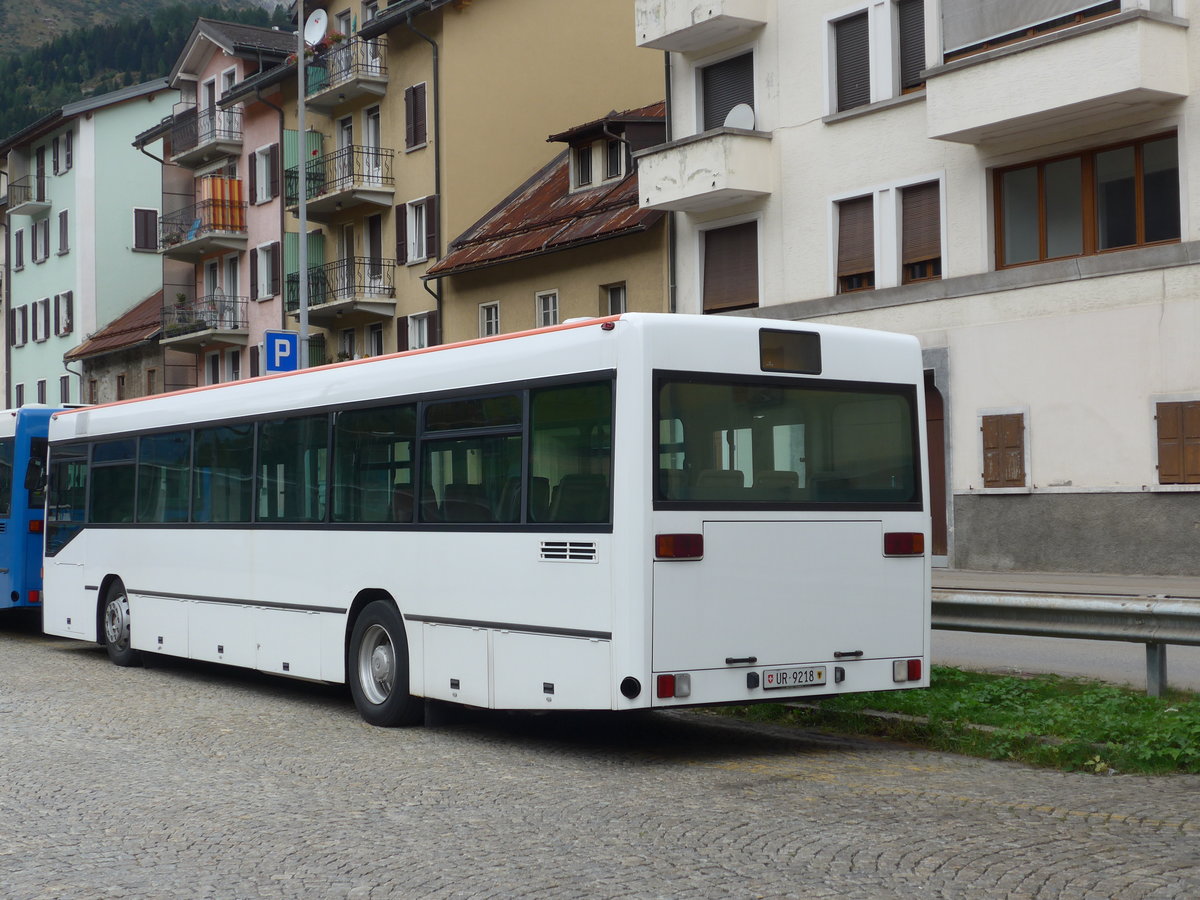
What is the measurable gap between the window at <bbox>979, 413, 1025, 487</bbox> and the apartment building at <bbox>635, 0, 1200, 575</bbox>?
0.13ft

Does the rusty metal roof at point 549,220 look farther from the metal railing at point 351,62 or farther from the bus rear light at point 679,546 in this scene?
the bus rear light at point 679,546

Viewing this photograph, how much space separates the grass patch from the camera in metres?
8.95

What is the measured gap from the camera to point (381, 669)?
1158 centimetres

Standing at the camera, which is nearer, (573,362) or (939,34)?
(573,362)

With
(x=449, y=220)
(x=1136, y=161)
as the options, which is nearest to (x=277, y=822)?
(x=1136, y=161)

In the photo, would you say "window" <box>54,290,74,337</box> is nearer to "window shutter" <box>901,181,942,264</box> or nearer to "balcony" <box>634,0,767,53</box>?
"balcony" <box>634,0,767,53</box>

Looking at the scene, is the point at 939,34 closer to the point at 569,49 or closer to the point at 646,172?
the point at 646,172

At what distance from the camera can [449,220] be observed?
39938 mm

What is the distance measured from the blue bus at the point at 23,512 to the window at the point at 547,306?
53.8ft

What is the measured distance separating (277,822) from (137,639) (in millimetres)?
8419

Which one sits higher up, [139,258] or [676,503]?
[139,258]

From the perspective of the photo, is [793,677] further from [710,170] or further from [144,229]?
[144,229]

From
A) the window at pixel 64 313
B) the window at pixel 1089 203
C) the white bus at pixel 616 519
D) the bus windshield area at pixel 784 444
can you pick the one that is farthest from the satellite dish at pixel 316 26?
the bus windshield area at pixel 784 444

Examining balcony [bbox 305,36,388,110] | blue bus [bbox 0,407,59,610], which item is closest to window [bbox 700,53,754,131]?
blue bus [bbox 0,407,59,610]
